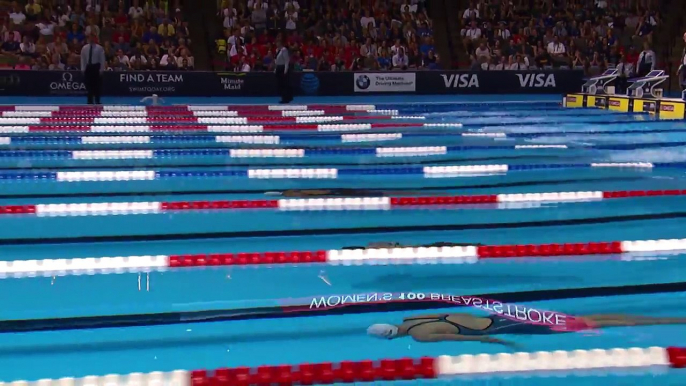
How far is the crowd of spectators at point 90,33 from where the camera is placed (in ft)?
49.3

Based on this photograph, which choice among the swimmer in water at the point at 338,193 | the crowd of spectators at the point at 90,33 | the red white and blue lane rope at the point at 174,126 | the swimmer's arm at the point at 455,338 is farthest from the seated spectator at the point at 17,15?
the swimmer's arm at the point at 455,338

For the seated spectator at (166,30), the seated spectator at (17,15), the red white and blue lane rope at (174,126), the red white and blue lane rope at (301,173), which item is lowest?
the red white and blue lane rope at (301,173)

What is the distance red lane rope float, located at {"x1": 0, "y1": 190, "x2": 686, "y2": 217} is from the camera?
500 cm

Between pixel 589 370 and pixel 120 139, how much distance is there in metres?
7.24

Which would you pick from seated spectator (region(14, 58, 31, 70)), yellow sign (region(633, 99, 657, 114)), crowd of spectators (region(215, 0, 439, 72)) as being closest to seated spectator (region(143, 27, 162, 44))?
crowd of spectators (region(215, 0, 439, 72))

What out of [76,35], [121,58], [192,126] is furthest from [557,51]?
[192,126]

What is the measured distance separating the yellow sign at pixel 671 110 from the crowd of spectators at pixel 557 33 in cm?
455

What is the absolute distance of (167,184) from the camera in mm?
6074

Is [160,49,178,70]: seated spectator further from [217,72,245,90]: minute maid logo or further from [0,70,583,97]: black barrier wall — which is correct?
[217,72,245,90]: minute maid logo

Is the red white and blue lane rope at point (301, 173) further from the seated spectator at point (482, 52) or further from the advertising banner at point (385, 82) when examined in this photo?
the seated spectator at point (482, 52)

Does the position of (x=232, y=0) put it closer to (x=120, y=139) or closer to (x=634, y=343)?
(x=120, y=139)

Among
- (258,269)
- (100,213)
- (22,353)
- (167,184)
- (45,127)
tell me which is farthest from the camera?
(45,127)

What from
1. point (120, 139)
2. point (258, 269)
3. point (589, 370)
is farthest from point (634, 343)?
point (120, 139)

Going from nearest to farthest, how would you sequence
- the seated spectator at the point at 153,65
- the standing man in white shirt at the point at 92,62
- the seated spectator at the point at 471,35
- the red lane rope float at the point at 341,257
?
1. the red lane rope float at the point at 341,257
2. the standing man in white shirt at the point at 92,62
3. the seated spectator at the point at 153,65
4. the seated spectator at the point at 471,35
